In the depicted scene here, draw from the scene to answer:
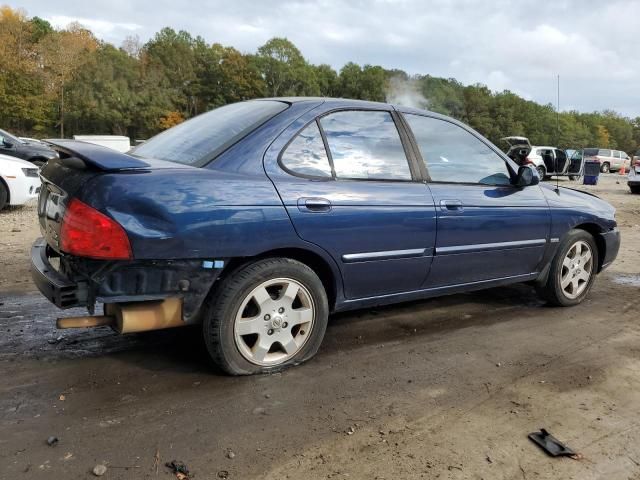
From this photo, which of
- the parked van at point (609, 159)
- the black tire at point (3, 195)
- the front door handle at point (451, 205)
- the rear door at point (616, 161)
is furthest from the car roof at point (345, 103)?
the rear door at point (616, 161)

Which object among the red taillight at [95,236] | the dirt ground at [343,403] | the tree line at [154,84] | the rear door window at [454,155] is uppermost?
the tree line at [154,84]

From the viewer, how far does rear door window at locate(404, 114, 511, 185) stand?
12.6 ft

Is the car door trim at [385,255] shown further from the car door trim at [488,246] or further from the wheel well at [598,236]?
the wheel well at [598,236]

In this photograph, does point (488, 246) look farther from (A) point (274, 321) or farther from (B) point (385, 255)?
(A) point (274, 321)

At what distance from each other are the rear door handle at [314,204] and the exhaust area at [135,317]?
0.86 m

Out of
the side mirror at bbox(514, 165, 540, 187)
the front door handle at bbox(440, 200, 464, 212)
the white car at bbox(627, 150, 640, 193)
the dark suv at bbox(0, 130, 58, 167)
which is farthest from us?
the white car at bbox(627, 150, 640, 193)

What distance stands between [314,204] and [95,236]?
3.91ft

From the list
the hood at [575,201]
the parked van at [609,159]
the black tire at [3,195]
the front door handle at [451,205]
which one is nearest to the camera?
the front door handle at [451,205]

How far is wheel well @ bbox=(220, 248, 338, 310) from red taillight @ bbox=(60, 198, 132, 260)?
0.59m

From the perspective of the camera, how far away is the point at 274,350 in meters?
3.27

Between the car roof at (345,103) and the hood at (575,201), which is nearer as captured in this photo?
the car roof at (345,103)

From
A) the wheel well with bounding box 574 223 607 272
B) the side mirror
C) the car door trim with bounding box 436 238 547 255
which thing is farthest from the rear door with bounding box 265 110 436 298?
the wheel well with bounding box 574 223 607 272

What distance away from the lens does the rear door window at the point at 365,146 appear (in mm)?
3400

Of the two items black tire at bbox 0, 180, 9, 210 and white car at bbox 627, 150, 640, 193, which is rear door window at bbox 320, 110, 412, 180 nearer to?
black tire at bbox 0, 180, 9, 210
